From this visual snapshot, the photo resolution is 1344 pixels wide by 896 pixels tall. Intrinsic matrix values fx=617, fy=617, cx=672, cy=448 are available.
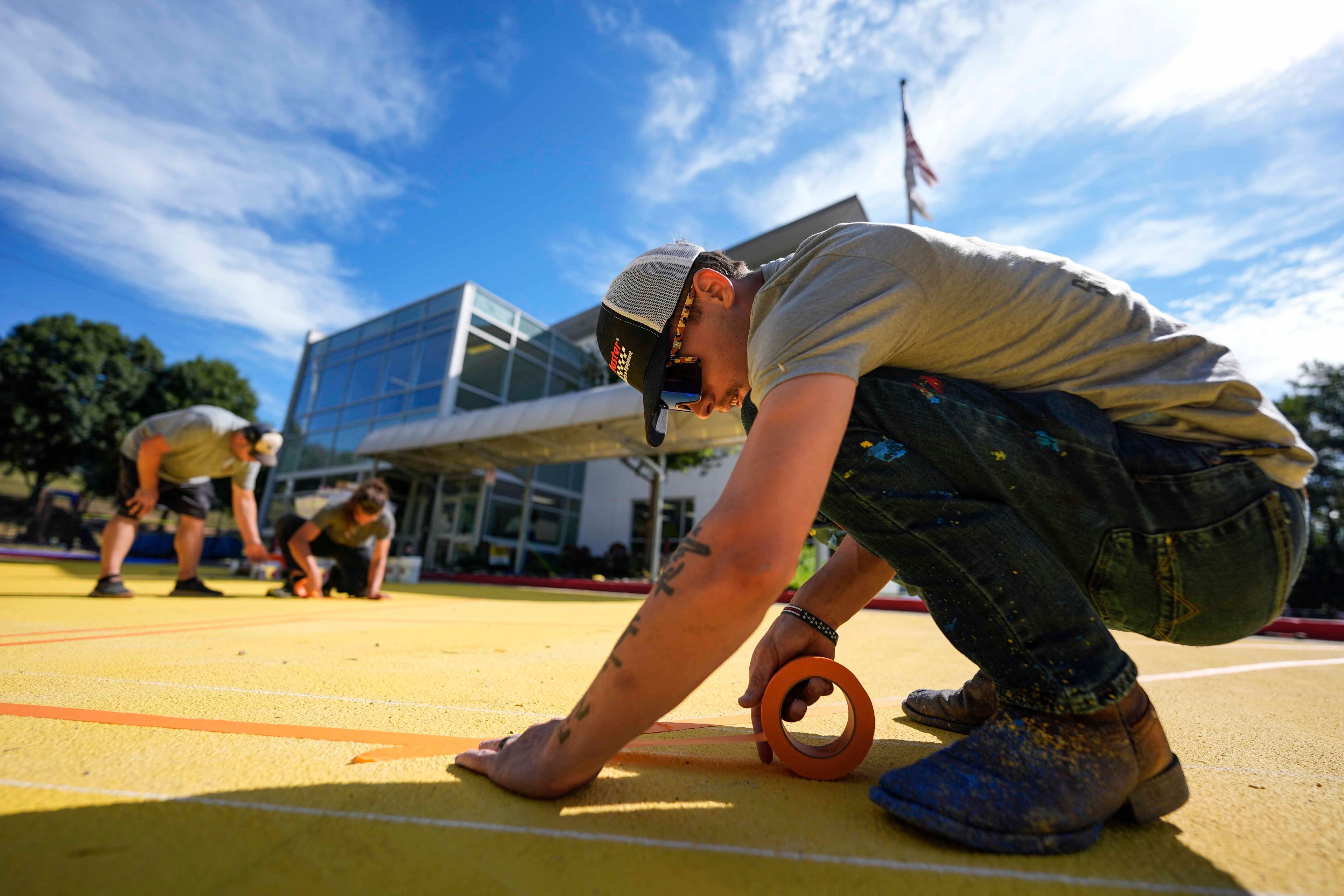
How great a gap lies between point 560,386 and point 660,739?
775 inches

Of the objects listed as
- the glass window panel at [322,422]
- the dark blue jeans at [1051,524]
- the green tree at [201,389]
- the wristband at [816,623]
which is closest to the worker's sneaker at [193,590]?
the wristband at [816,623]

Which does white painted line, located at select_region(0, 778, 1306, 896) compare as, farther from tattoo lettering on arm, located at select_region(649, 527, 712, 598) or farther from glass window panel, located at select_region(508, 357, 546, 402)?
glass window panel, located at select_region(508, 357, 546, 402)

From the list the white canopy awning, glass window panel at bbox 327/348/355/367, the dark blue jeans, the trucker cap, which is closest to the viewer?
the dark blue jeans

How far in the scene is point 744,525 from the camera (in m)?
0.80

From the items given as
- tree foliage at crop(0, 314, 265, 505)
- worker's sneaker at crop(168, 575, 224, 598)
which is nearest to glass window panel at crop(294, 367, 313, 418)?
tree foliage at crop(0, 314, 265, 505)

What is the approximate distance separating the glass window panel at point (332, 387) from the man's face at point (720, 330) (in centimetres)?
2211

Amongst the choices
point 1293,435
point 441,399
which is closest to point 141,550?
point 441,399

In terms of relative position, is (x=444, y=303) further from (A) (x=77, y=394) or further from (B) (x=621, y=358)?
(B) (x=621, y=358)

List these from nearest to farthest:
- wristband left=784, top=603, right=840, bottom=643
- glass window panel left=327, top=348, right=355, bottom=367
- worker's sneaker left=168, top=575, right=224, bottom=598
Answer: wristband left=784, top=603, right=840, bottom=643
worker's sneaker left=168, top=575, right=224, bottom=598
glass window panel left=327, top=348, right=355, bottom=367

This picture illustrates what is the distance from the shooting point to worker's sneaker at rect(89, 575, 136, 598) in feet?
15.4

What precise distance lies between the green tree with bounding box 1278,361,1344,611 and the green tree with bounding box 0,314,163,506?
43256mm

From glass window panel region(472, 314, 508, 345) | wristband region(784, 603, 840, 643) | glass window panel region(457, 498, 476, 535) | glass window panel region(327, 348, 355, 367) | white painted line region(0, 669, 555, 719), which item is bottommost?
white painted line region(0, 669, 555, 719)

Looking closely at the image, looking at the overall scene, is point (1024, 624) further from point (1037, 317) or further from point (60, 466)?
point (60, 466)

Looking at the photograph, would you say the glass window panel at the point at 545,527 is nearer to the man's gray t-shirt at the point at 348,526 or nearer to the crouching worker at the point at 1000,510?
the man's gray t-shirt at the point at 348,526
